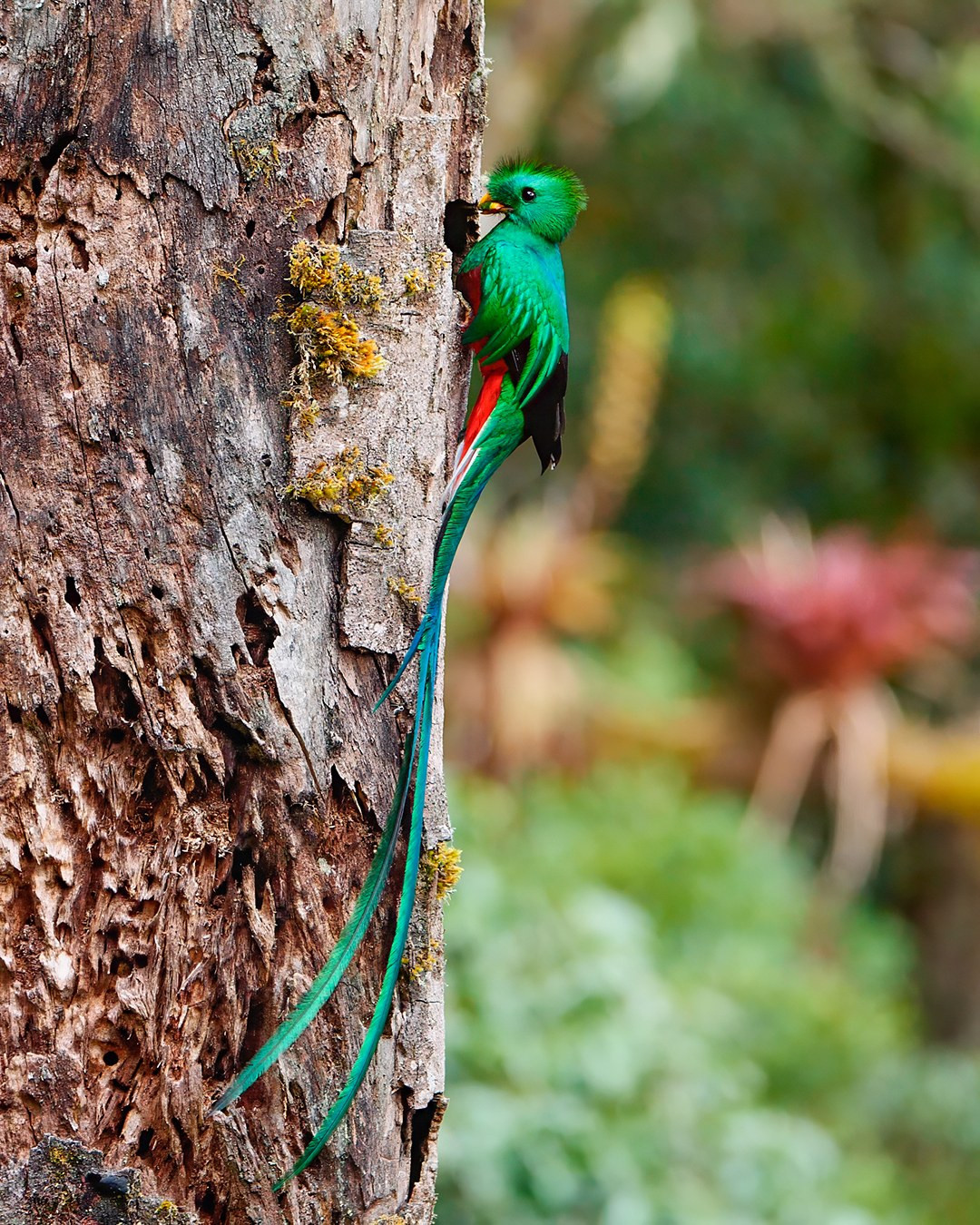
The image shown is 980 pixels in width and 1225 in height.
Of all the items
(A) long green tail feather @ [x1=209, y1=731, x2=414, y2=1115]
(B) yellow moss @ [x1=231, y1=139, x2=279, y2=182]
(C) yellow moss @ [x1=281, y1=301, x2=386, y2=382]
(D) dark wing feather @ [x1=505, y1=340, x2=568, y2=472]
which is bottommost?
(A) long green tail feather @ [x1=209, y1=731, x2=414, y2=1115]

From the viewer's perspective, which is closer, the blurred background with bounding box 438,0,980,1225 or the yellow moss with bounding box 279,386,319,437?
the yellow moss with bounding box 279,386,319,437

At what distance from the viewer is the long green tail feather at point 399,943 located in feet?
4.77

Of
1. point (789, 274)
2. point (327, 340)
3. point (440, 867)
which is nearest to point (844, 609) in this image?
point (789, 274)

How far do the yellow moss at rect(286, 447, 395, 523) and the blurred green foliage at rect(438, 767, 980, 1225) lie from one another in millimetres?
1778

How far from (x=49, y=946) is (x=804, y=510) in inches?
325

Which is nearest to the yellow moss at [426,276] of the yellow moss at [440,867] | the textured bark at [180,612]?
the textured bark at [180,612]

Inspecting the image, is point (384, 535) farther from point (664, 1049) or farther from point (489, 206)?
point (664, 1049)

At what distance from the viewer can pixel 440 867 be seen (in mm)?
1562

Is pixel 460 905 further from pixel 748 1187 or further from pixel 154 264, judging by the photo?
pixel 154 264

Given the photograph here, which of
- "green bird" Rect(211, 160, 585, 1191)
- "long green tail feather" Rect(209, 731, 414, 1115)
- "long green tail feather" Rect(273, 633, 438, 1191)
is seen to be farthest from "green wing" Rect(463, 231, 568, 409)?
"long green tail feather" Rect(209, 731, 414, 1115)

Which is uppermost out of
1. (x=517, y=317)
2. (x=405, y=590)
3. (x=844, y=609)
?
(x=844, y=609)

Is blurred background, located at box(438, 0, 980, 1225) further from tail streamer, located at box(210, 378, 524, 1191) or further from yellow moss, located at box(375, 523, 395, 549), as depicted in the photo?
yellow moss, located at box(375, 523, 395, 549)

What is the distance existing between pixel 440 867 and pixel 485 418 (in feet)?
1.78

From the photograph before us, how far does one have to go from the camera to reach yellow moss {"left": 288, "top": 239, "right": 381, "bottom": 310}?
4.88ft
